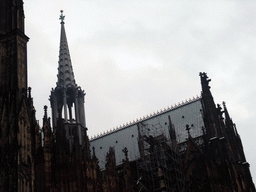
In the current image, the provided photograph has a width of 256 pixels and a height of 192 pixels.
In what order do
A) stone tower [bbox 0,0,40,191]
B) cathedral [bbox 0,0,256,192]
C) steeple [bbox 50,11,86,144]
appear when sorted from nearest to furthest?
stone tower [bbox 0,0,40,191] < cathedral [bbox 0,0,256,192] < steeple [bbox 50,11,86,144]

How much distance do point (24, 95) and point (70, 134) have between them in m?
16.9

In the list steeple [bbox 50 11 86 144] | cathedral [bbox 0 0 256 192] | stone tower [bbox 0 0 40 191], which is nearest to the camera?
stone tower [bbox 0 0 40 191]

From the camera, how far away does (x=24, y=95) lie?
→ 1223 cm

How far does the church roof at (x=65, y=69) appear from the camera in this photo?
104ft

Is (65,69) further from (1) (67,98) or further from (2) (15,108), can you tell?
(2) (15,108)

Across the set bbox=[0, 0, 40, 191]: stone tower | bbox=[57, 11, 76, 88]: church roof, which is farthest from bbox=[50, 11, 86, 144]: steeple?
bbox=[0, 0, 40, 191]: stone tower

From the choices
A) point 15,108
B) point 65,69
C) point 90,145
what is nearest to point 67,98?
point 65,69

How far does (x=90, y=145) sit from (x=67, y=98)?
6675 mm

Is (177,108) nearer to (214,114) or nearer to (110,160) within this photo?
(214,114)

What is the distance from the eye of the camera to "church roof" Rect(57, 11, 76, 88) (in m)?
31.7

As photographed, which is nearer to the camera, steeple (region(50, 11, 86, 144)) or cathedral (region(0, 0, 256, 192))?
cathedral (region(0, 0, 256, 192))

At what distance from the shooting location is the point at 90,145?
25812 mm

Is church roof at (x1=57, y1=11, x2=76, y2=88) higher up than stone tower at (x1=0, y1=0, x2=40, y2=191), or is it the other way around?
church roof at (x1=57, y1=11, x2=76, y2=88)

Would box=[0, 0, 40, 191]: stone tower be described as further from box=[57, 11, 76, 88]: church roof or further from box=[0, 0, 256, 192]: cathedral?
box=[57, 11, 76, 88]: church roof
